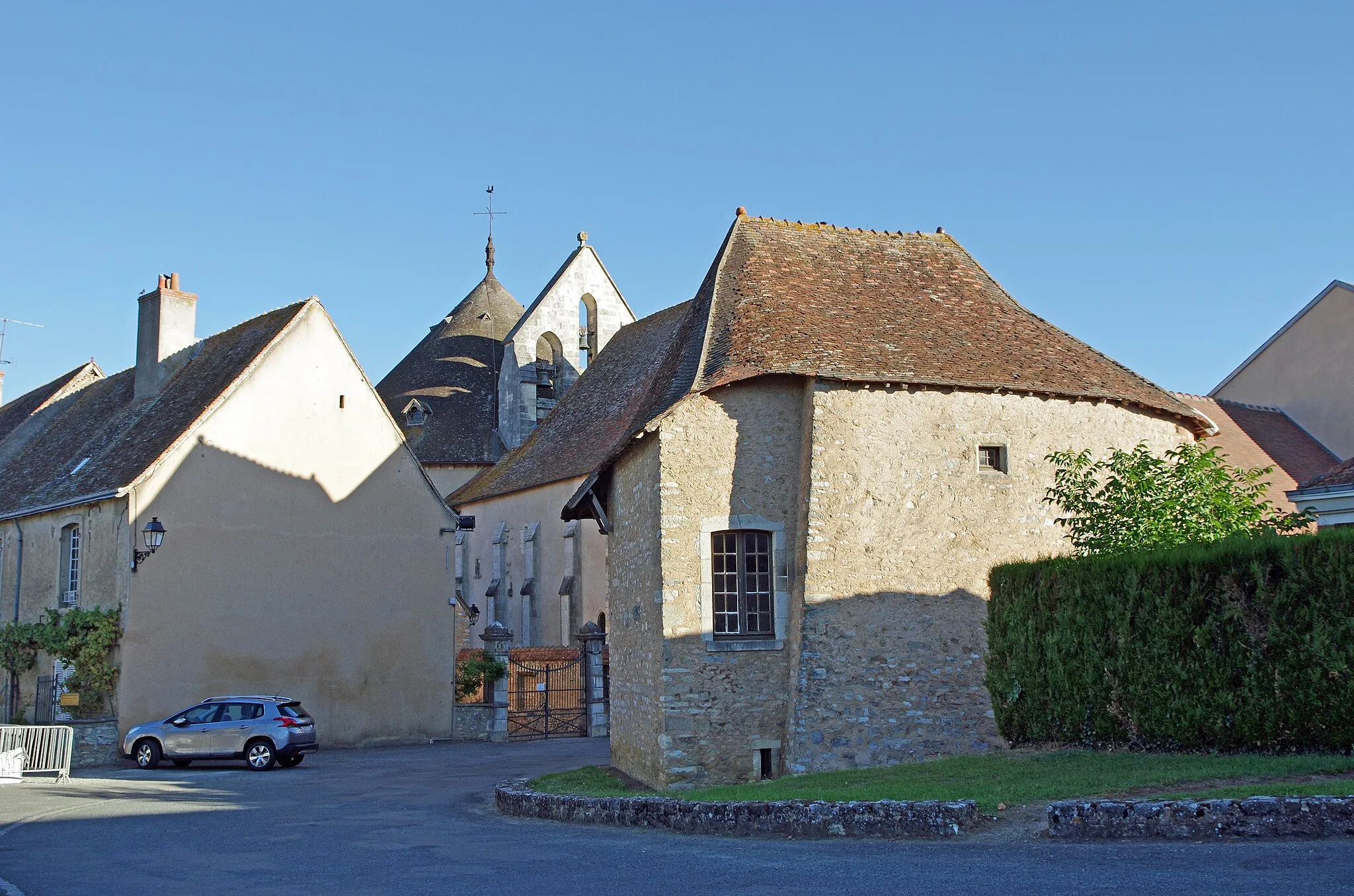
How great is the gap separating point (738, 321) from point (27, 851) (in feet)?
34.4

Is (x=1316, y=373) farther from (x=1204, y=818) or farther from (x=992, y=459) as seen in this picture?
(x=1204, y=818)

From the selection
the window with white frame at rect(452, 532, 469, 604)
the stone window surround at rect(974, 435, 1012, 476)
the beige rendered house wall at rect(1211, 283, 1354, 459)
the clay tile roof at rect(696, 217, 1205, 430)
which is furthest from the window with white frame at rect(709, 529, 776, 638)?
the window with white frame at rect(452, 532, 469, 604)

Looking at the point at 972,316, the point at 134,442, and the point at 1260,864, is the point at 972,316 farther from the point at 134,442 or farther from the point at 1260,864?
the point at 134,442

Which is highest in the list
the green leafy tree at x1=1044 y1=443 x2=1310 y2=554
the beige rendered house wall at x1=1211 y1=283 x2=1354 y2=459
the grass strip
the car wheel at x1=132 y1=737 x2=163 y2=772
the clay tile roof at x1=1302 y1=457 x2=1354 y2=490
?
the beige rendered house wall at x1=1211 y1=283 x2=1354 y2=459

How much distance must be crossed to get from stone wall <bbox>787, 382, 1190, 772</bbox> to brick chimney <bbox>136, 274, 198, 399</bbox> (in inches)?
709

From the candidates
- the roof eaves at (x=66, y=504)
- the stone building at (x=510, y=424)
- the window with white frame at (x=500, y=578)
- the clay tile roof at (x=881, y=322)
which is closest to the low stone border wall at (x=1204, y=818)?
the clay tile roof at (x=881, y=322)

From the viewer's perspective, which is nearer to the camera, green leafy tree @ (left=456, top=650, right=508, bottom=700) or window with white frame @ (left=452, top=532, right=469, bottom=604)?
green leafy tree @ (left=456, top=650, right=508, bottom=700)

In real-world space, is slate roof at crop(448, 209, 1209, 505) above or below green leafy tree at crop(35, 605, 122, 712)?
above

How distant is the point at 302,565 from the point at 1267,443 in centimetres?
2170

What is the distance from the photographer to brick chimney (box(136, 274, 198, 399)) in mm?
28031

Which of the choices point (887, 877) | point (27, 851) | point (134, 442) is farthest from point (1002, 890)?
point (134, 442)

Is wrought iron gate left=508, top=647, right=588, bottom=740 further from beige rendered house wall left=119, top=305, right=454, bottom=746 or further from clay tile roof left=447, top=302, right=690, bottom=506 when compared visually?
clay tile roof left=447, top=302, right=690, bottom=506

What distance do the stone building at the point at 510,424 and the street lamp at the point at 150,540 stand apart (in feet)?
37.4

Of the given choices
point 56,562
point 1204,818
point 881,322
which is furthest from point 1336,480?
point 56,562
